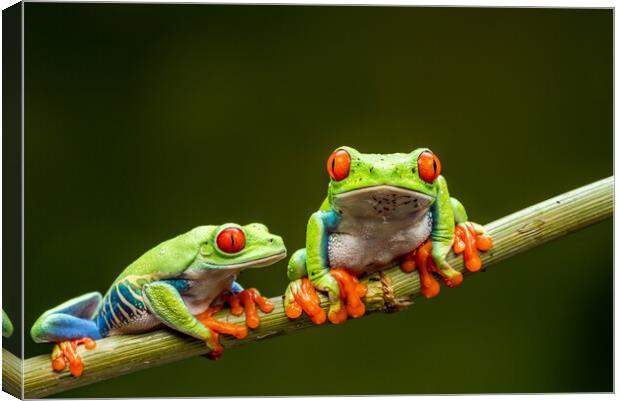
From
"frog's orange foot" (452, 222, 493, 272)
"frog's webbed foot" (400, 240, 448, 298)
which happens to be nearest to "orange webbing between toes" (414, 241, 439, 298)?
"frog's webbed foot" (400, 240, 448, 298)

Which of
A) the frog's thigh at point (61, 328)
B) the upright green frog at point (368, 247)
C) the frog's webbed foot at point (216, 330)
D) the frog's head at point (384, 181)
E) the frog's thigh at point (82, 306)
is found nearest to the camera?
the frog's head at point (384, 181)

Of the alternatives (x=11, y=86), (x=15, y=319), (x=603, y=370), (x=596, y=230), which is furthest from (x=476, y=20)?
(x=15, y=319)

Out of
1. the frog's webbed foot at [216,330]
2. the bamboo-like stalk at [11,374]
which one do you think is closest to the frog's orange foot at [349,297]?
the frog's webbed foot at [216,330]

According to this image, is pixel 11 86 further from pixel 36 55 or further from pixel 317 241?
pixel 317 241

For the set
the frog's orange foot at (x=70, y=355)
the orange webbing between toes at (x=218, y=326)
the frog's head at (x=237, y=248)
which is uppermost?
the frog's head at (x=237, y=248)

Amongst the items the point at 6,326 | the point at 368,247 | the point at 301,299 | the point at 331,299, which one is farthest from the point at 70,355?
the point at 368,247

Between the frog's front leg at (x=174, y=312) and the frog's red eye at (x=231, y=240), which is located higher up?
the frog's red eye at (x=231, y=240)

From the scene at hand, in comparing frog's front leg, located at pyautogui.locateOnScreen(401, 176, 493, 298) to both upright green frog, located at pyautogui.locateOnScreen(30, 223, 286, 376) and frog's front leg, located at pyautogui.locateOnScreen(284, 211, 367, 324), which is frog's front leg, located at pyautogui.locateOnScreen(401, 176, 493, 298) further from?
upright green frog, located at pyautogui.locateOnScreen(30, 223, 286, 376)

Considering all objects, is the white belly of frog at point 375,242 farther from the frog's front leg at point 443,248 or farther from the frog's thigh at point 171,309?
the frog's thigh at point 171,309
